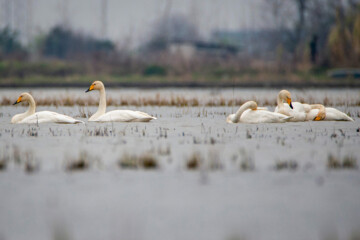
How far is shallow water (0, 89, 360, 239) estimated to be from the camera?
364 cm

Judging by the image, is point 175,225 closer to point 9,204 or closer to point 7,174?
point 9,204

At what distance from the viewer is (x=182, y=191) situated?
4613 millimetres

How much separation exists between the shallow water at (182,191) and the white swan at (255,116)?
1.98m

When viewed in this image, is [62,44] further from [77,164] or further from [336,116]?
[77,164]

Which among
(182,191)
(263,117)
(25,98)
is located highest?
(25,98)

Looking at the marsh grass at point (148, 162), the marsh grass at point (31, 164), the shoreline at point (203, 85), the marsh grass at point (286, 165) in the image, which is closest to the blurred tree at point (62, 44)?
the shoreline at point (203, 85)

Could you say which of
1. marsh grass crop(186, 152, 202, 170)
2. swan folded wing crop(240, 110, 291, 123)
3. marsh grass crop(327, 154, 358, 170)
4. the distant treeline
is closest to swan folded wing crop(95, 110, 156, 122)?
swan folded wing crop(240, 110, 291, 123)

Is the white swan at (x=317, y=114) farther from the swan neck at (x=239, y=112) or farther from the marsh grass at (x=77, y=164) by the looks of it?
the marsh grass at (x=77, y=164)

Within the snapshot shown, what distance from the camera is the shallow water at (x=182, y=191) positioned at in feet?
12.0

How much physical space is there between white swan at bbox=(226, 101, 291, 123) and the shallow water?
198 cm

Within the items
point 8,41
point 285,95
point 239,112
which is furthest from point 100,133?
point 8,41

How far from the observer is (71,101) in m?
16.3

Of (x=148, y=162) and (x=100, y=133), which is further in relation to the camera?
(x=100, y=133)

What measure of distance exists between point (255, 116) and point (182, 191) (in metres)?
5.59
